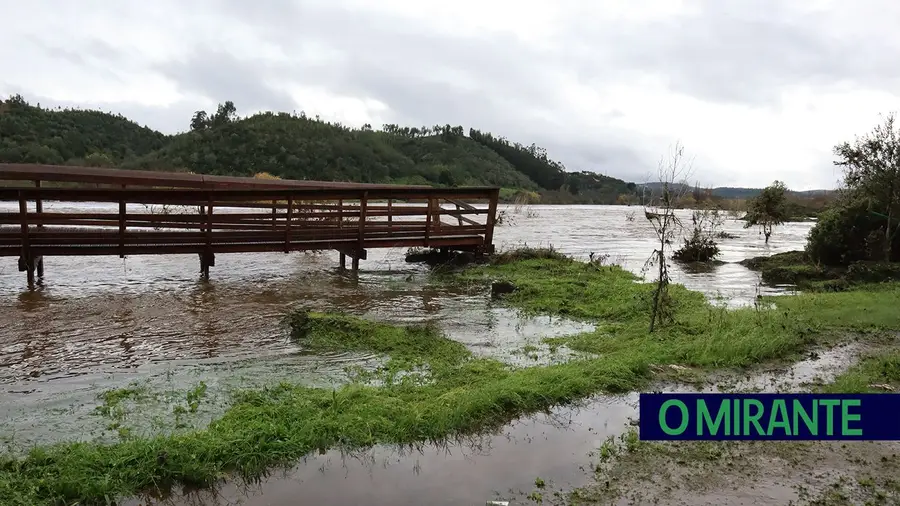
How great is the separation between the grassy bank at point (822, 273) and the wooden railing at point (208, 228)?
24.1ft

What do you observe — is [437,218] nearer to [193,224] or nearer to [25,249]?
[193,224]

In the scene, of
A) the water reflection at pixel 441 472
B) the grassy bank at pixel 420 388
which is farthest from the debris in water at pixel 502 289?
the water reflection at pixel 441 472

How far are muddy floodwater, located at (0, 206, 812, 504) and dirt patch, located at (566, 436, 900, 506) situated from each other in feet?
1.03

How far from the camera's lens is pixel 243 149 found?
7956 centimetres

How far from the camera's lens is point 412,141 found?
12900cm

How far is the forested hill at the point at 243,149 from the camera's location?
73.4 metres

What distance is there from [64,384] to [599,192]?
13807cm

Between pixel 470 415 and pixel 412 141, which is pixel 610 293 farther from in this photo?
pixel 412 141

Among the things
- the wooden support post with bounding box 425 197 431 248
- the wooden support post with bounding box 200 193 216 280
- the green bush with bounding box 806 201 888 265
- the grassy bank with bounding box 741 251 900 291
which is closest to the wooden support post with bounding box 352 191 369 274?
the wooden support post with bounding box 425 197 431 248

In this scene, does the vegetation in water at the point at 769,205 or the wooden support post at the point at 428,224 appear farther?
the vegetation in water at the point at 769,205

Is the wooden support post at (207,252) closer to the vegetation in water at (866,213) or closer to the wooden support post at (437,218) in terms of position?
the wooden support post at (437,218)

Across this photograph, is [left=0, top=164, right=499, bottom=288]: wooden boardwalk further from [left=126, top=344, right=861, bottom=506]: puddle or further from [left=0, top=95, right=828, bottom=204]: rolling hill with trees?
[left=0, top=95, right=828, bottom=204]: rolling hill with trees

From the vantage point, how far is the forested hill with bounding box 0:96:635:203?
241ft

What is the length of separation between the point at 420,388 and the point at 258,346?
117 inches
